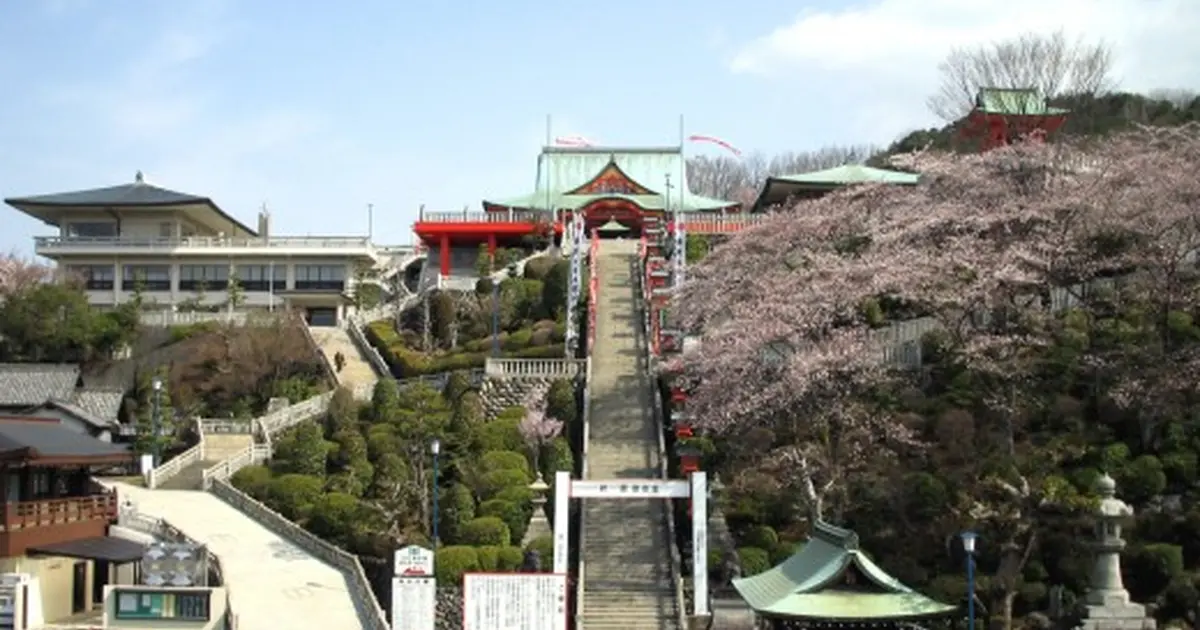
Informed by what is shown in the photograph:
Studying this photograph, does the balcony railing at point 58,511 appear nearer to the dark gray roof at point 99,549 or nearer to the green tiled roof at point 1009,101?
the dark gray roof at point 99,549

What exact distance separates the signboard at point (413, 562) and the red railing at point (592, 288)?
22655 millimetres

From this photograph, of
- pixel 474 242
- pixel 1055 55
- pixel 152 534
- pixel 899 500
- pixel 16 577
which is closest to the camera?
pixel 16 577

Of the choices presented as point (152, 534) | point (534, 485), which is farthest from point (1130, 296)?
point (152, 534)

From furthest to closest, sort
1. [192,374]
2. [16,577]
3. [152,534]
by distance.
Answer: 1. [192,374]
2. [152,534]
3. [16,577]

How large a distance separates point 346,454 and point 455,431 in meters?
3.37

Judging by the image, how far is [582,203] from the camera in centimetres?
7481

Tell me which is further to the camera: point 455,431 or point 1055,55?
point 1055,55

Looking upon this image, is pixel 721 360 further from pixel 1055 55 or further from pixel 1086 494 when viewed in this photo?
pixel 1055 55

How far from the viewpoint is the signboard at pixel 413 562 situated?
85.3ft

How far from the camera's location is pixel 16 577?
28312 millimetres

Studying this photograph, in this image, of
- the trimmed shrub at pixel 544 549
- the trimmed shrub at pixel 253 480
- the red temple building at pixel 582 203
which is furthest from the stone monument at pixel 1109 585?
the red temple building at pixel 582 203

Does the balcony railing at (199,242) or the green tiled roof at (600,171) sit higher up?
the green tiled roof at (600,171)

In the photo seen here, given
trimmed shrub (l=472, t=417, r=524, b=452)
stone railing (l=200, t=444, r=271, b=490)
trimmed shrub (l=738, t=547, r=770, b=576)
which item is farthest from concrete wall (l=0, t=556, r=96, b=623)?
trimmed shrub (l=738, t=547, r=770, b=576)

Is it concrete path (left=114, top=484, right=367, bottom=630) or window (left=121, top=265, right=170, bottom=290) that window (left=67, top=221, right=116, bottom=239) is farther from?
concrete path (left=114, top=484, right=367, bottom=630)
